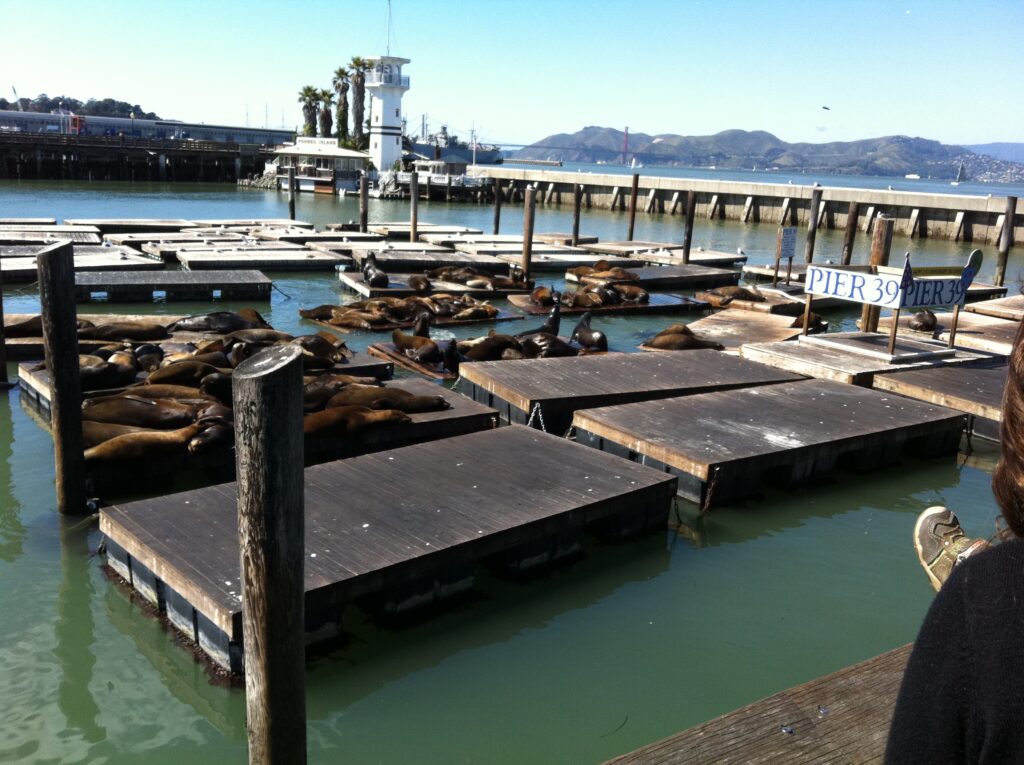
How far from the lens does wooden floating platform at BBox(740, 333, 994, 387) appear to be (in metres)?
9.52

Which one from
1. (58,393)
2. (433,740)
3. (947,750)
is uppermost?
(947,750)

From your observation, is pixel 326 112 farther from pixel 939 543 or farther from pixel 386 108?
pixel 939 543

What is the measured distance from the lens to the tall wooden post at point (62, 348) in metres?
5.54

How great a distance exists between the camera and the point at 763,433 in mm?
7363

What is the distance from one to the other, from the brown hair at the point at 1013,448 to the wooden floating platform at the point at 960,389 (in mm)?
8275

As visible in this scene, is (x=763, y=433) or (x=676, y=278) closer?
(x=763, y=433)

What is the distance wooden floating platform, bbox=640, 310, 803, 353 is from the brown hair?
1049 centimetres

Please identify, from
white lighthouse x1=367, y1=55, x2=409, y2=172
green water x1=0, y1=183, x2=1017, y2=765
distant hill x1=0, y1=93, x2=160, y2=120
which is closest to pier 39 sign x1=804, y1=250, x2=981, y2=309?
green water x1=0, y1=183, x2=1017, y2=765

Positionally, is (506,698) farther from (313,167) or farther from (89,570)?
(313,167)

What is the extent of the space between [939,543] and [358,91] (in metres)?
62.6

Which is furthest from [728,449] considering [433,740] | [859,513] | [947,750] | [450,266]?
[450,266]

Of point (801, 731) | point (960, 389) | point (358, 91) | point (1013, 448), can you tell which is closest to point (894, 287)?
point (960, 389)

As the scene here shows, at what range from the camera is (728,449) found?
6918 mm

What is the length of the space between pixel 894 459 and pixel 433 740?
5.61m
